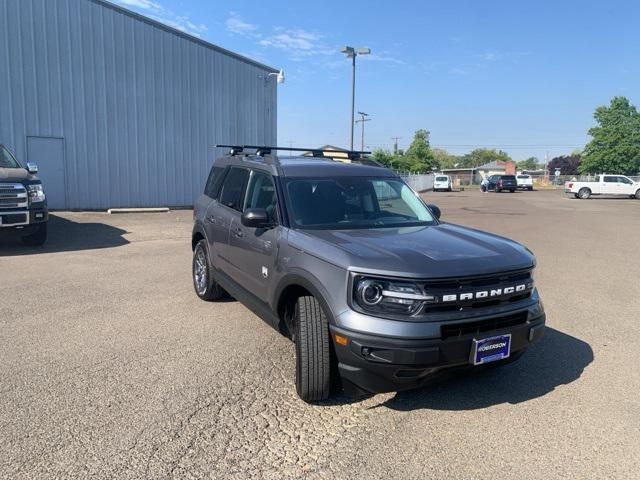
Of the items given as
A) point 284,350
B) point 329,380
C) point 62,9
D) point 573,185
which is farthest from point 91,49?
point 573,185

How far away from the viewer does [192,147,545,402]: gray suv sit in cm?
330

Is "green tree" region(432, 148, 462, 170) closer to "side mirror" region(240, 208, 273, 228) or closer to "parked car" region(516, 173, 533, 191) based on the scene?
"parked car" region(516, 173, 533, 191)

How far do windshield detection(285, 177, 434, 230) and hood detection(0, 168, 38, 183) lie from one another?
23.6 feet

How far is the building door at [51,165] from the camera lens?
1648 centimetres

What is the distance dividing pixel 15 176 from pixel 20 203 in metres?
0.54

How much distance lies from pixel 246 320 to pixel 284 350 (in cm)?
101

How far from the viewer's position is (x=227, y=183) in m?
5.97

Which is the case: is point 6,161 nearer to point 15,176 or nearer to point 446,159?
point 15,176

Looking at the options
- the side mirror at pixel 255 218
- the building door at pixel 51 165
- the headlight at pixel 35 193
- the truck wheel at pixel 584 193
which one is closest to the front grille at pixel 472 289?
the side mirror at pixel 255 218

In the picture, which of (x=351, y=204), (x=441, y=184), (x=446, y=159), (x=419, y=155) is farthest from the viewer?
(x=446, y=159)

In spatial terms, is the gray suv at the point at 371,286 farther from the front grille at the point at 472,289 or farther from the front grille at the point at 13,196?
the front grille at the point at 13,196

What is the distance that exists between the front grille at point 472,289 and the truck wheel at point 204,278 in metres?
3.45

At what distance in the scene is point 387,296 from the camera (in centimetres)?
335

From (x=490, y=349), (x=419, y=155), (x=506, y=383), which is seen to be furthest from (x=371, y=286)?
(x=419, y=155)
